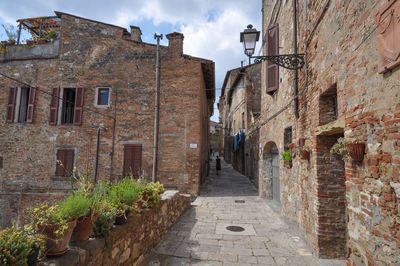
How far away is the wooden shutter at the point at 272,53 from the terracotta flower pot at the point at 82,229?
6.26 metres

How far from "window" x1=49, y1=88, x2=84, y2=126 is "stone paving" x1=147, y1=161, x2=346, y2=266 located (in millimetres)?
7232

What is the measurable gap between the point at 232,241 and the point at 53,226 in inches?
152

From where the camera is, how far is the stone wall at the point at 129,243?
2180mm

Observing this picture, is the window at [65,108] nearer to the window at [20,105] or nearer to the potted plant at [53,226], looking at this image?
the window at [20,105]

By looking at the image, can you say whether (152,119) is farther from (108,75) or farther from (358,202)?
(358,202)

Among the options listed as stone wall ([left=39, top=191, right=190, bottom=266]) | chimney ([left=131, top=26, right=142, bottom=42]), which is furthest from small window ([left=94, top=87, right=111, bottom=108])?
stone wall ([left=39, top=191, right=190, bottom=266])

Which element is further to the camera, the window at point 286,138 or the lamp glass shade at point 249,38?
the window at point 286,138

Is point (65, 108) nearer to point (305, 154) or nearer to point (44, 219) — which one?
point (44, 219)

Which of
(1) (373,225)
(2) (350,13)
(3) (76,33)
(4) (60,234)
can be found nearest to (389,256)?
(1) (373,225)

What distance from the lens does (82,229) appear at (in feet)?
7.82

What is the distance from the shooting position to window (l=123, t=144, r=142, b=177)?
31.9ft

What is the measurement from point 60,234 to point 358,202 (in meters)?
3.55

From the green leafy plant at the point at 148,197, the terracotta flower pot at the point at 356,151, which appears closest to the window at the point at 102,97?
the green leafy plant at the point at 148,197

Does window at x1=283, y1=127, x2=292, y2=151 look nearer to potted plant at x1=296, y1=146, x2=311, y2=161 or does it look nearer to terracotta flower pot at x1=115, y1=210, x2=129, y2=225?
potted plant at x1=296, y1=146, x2=311, y2=161
